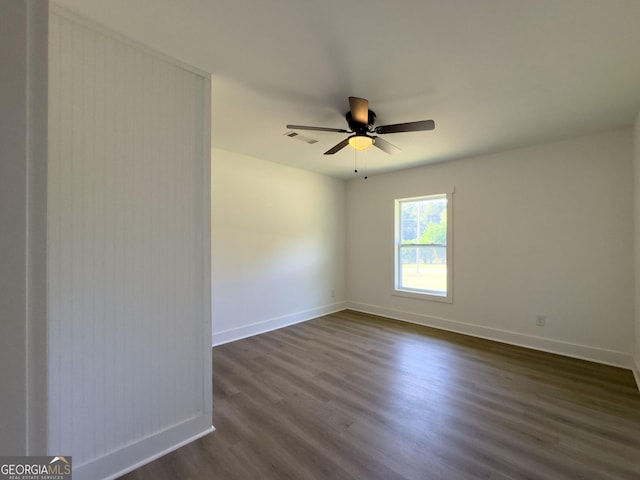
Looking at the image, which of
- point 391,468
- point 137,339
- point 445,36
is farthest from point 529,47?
point 137,339

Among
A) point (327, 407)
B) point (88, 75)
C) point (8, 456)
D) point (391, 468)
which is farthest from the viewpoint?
point (327, 407)

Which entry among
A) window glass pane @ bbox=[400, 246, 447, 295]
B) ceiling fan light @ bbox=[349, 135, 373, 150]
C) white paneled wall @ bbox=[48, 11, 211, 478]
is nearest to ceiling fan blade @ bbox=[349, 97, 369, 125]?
ceiling fan light @ bbox=[349, 135, 373, 150]

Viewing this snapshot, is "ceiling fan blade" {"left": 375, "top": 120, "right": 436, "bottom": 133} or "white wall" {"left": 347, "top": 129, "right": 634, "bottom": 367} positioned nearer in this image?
"ceiling fan blade" {"left": 375, "top": 120, "right": 436, "bottom": 133}

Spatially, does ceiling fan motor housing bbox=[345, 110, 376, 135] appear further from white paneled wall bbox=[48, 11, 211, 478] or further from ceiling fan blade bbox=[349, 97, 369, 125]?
white paneled wall bbox=[48, 11, 211, 478]

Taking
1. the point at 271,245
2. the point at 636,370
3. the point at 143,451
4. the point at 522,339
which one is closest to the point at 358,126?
the point at 271,245

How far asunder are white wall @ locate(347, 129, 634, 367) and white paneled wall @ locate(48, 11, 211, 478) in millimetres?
3628

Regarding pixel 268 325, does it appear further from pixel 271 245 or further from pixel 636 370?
pixel 636 370

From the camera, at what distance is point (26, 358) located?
42 centimetres

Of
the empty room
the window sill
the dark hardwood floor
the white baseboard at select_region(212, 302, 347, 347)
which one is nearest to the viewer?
the empty room

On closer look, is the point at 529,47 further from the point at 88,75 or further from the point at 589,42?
the point at 88,75

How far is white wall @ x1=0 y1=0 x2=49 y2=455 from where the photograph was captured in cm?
39

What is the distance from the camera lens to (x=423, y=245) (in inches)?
186

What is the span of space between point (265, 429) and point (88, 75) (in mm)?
2524

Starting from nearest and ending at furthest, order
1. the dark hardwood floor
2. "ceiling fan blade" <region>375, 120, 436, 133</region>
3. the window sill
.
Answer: the dark hardwood floor < "ceiling fan blade" <region>375, 120, 436, 133</region> < the window sill
